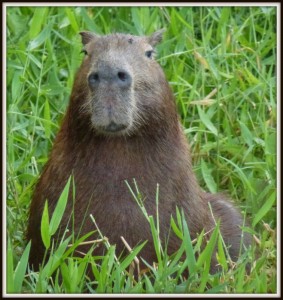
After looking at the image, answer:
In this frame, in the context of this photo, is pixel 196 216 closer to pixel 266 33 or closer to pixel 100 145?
pixel 100 145

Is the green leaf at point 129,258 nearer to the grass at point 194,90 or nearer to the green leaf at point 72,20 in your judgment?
the grass at point 194,90

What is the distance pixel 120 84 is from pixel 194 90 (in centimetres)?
151

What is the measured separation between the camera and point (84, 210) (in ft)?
17.4

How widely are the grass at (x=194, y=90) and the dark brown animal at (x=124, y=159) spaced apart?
0.14 m

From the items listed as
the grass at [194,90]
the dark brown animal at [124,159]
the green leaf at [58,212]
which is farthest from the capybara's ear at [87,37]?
the green leaf at [58,212]

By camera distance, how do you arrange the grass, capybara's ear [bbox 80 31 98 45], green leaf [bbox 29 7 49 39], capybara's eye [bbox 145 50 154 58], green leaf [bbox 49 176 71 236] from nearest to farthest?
1. green leaf [bbox 49 176 71 236]
2. capybara's eye [bbox 145 50 154 58]
3. capybara's ear [bbox 80 31 98 45]
4. the grass
5. green leaf [bbox 29 7 49 39]

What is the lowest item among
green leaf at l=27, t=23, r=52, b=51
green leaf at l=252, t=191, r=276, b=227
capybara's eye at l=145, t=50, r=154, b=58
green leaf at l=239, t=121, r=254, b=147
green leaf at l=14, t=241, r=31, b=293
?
green leaf at l=14, t=241, r=31, b=293

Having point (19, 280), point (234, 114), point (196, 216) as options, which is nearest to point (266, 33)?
point (234, 114)

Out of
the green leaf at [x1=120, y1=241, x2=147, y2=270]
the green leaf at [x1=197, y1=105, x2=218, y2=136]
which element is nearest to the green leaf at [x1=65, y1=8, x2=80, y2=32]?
the green leaf at [x1=197, y1=105, x2=218, y2=136]

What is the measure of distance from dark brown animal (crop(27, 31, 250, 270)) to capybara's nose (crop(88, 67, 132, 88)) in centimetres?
4

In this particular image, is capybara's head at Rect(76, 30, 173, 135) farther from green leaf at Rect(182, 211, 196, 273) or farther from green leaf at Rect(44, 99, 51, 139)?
green leaf at Rect(44, 99, 51, 139)

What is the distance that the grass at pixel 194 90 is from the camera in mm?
5980

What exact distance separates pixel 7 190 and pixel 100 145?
768mm

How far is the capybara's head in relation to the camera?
16.6ft
